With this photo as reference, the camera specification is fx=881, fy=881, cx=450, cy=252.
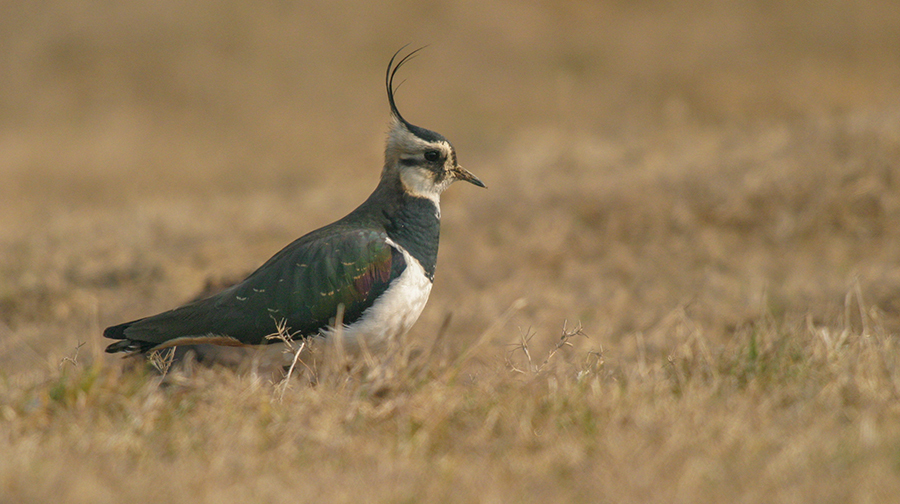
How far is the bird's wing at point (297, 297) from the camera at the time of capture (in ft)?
12.9

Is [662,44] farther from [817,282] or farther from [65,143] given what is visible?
[65,143]

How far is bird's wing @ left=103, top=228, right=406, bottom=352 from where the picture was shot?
3939 mm

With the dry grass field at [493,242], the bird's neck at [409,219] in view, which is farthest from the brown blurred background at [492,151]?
the bird's neck at [409,219]

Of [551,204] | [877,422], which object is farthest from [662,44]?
[877,422]

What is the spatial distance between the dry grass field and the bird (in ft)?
0.60

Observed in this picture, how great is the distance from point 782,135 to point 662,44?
6090 millimetres

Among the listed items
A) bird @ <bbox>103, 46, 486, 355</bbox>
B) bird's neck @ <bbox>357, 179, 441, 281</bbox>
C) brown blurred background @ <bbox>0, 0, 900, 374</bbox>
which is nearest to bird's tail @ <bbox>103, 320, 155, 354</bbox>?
bird @ <bbox>103, 46, 486, 355</bbox>

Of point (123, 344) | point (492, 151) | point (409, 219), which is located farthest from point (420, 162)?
point (492, 151)

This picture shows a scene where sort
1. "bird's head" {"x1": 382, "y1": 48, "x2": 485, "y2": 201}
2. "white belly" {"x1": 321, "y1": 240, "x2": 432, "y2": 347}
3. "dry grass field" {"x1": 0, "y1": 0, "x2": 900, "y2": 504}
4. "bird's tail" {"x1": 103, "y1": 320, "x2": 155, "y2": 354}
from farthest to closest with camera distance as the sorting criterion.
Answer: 1. "bird's head" {"x1": 382, "y1": 48, "x2": 485, "y2": 201}
2. "bird's tail" {"x1": 103, "y1": 320, "x2": 155, "y2": 354}
3. "white belly" {"x1": 321, "y1": 240, "x2": 432, "y2": 347}
4. "dry grass field" {"x1": 0, "y1": 0, "x2": 900, "y2": 504}

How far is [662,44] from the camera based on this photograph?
47.8ft

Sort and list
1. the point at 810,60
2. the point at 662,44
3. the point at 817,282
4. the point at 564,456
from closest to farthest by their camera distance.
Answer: the point at 564,456 < the point at 817,282 < the point at 810,60 < the point at 662,44

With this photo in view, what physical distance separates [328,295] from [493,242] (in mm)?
4200

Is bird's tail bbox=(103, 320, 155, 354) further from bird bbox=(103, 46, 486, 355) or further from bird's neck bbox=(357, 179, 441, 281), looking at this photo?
bird's neck bbox=(357, 179, 441, 281)

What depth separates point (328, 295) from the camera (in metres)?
3.95
